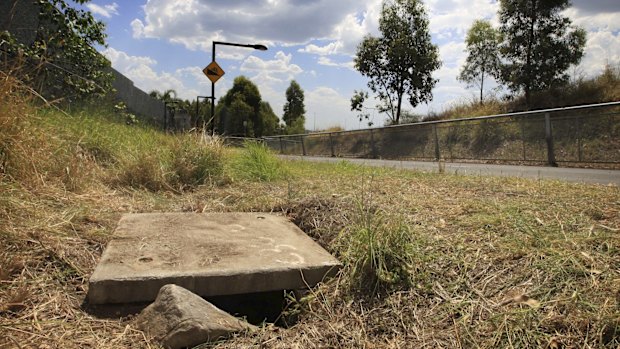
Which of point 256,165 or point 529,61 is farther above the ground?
point 529,61

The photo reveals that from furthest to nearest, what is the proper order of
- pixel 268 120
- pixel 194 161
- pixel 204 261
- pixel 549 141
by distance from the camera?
1. pixel 268 120
2. pixel 549 141
3. pixel 194 161
4. pixel 204 261

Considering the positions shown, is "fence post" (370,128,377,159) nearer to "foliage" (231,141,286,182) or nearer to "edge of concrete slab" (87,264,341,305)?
"foliage" (231,141,286,182)

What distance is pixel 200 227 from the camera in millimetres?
3021

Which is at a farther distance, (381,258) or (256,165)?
(256,165)

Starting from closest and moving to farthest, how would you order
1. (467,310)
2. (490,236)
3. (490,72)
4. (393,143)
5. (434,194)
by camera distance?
(467,310), (490,236), (434,194), (393,143), (490,72)

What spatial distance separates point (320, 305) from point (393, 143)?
13197 millimetres

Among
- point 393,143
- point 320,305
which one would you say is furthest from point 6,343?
point 393,143

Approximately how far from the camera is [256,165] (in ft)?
19.5

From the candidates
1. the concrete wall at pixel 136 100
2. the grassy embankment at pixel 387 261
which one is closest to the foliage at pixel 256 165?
the grassy embankment at pixel 387 261

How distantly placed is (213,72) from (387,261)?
685 inches

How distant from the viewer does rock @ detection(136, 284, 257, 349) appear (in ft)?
6.01

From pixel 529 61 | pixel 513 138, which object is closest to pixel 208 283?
pixel 513 138

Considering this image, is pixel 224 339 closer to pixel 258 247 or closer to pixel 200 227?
pixel 258 247

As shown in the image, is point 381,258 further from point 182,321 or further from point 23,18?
point 23,18
